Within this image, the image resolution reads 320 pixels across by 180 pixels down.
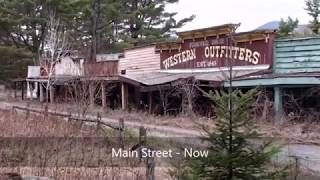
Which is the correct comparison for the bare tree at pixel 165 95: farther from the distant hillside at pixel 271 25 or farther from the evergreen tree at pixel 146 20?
the distant hillside at pixel 271 25

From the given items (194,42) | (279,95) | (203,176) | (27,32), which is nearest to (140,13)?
(27,32)

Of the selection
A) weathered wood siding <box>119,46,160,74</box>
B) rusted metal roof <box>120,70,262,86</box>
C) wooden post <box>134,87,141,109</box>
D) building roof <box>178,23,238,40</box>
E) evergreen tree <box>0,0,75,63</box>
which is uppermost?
evergreen tree <box>0,0,75,63</box>

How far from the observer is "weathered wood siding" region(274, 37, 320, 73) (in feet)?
68.5

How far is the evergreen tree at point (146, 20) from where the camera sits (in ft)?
156

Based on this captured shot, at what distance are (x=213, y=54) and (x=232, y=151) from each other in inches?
804

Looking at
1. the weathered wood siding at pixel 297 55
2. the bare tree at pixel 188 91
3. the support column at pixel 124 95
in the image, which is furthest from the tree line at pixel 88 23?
the weathered wood siding at pixel 297 55

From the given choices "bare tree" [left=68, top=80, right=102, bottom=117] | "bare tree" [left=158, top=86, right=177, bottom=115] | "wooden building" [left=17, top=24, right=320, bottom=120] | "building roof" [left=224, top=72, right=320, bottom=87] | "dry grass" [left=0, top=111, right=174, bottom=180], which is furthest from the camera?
"bare tree" [left=68, top=80, right=102, bottom=117]

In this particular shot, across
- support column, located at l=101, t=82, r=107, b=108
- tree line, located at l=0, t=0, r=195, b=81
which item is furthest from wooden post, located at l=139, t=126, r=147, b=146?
tree line, located at l=0, t=0, r=195, b=81

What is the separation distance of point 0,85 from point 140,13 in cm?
1607

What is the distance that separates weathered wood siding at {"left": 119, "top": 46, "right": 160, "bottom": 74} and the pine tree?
82.3 ft

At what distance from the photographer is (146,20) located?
162ft

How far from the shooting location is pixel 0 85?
5219 cm

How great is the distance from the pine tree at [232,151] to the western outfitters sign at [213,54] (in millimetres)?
14670

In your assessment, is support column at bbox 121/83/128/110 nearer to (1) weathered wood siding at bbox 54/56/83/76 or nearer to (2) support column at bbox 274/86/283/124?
(1) weathered wood siding at bbox 54/56/83/76
